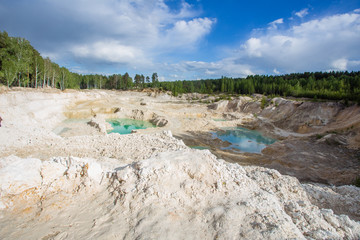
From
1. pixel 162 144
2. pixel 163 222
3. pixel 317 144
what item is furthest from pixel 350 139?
pixel 163 222

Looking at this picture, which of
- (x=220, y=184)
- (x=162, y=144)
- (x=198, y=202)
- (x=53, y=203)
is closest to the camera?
(x=53, y=203)

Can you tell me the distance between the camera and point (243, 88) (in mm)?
83000

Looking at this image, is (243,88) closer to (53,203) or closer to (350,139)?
(350,139)

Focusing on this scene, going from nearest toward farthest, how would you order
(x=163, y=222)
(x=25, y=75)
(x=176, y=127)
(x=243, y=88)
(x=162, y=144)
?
(x=163, y=222) → (x=162, y=144) → (x=176, y=127) → (x=25, y=75) → (x=243, y=88)

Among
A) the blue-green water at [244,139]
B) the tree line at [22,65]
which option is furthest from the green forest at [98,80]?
the blue-green water at [244,139]

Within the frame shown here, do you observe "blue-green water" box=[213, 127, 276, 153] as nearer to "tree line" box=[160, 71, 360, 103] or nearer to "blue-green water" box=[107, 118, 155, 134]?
"blue-green water" box=[107, 118, 155, 134]

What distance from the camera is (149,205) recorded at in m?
4.89

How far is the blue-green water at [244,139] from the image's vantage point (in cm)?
2270

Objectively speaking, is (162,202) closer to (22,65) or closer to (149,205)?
(149,205)

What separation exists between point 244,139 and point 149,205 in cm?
2481

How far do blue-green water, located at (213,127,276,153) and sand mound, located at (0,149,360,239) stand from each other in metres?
16.9

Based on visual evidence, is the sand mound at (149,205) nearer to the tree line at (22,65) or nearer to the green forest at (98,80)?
the green forest at (98,80)

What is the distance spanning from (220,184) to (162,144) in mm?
7371

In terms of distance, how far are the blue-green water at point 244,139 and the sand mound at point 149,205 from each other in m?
16.9
